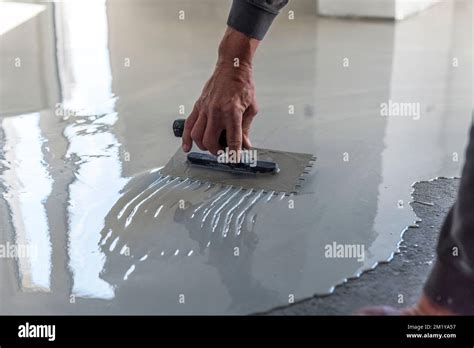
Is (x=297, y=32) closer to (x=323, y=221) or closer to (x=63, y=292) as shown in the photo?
(x=323, y=221)

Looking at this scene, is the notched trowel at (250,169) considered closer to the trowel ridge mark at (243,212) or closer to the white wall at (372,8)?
the trowel ridge mark at (243,212)

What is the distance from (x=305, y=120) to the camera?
2941 millimetres

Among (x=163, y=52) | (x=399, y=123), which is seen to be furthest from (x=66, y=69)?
(x=399, y=123)

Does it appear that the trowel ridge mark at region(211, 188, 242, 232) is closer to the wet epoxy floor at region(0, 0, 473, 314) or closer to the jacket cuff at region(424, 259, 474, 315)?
the wet epoxy floor at region(0, 0, 473, 314)

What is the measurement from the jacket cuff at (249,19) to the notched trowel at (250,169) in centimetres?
42

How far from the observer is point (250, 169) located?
7.80ft

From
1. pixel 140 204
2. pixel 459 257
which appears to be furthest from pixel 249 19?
pixel 459 257

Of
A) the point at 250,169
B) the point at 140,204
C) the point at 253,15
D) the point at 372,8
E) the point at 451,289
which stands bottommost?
the point at 451,289

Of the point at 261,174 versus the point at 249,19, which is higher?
the point at 249,19

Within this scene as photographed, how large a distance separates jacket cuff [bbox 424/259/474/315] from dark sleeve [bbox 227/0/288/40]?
3.28 ft

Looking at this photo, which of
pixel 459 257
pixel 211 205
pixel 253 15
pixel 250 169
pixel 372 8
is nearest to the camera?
pixel 459 257

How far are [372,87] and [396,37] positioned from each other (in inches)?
41.1

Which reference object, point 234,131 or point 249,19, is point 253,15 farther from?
point 234,131

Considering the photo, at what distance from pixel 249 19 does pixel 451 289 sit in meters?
1.07
